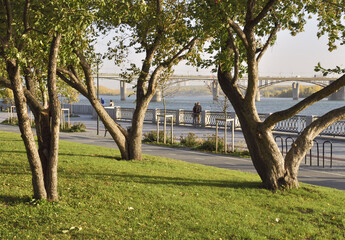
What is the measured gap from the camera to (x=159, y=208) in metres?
6.43

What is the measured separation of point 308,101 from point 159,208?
359cm

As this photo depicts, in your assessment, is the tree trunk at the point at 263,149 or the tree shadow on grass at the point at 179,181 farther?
the tree shadow on grass at the point at 179,181

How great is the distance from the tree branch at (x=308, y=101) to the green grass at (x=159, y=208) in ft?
5.01

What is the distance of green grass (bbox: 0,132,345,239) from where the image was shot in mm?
5398

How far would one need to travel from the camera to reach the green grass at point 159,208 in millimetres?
5398

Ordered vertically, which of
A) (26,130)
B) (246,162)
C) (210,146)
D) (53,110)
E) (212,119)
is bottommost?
(246,162)

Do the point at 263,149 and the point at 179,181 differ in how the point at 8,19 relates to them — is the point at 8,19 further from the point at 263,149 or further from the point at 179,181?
the point at 263,149

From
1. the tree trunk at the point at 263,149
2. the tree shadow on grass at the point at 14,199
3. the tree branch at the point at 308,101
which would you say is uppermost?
the tree branch at the point at 308,101

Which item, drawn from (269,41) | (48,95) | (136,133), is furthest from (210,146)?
(48,95)

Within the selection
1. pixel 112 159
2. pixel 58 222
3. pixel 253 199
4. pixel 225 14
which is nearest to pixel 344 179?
pixel 253 199

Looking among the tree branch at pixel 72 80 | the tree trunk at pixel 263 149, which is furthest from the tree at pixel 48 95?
the tree trunk at pixel 263 149

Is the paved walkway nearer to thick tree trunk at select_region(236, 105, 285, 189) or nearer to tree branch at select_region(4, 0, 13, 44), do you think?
thick tree trunk at select_region(236, 105, 285, 189)

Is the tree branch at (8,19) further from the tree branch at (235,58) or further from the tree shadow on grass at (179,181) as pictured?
the tree branch at (235,58)

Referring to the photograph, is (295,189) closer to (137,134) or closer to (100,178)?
(100,178)
